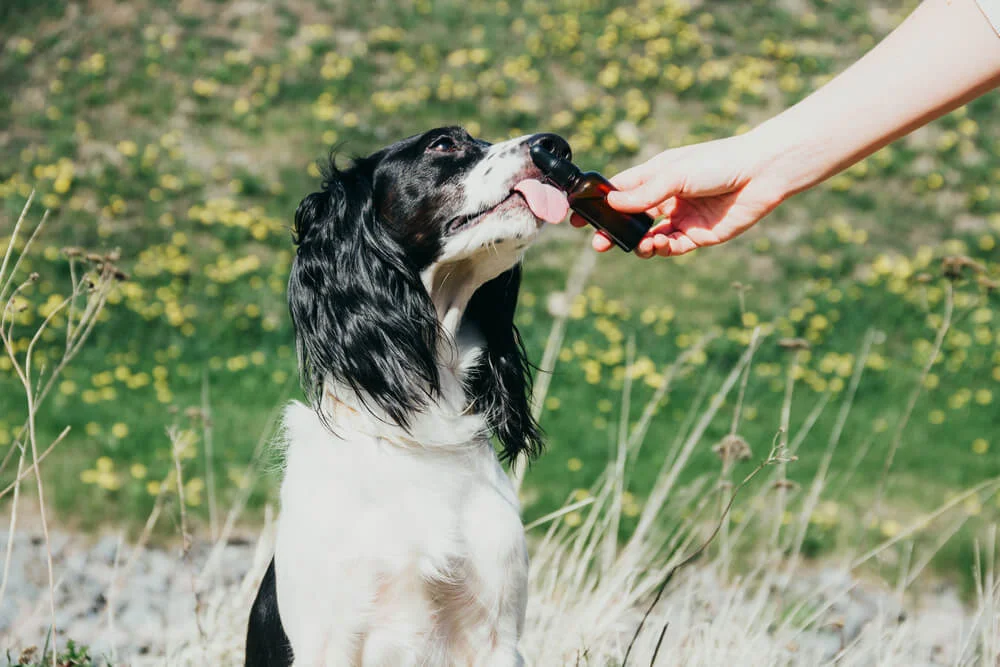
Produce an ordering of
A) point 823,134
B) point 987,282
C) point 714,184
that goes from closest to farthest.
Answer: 1. point 823,134
2. point 714,184
3. point 987,282

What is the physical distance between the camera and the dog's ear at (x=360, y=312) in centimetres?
246

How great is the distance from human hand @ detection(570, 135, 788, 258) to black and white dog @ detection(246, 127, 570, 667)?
19 cm

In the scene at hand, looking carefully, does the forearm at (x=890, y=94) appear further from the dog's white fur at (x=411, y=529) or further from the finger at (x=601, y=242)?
the dog's white fur at (x=411, y=529)

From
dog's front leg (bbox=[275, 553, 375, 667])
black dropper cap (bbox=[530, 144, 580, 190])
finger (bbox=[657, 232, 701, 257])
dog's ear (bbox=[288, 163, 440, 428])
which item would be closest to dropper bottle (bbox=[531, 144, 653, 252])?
black dropper cap (bbox=[530, 144, 580, 190])

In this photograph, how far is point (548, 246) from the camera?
319 inches

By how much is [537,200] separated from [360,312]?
1.65 ft

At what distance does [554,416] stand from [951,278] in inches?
118

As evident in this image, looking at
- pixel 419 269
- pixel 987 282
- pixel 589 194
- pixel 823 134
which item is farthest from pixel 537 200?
pixel 987 282

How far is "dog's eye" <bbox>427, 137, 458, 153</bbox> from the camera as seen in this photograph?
104 inches

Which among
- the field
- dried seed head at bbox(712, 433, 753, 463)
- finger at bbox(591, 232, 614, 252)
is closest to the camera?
finger at bbox(591, 232, 614, 252)

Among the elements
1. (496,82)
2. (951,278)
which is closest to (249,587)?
(951,278)

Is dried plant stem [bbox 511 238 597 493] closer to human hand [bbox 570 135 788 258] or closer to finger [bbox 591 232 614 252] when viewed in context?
finger [bbox 591 232 614 252]

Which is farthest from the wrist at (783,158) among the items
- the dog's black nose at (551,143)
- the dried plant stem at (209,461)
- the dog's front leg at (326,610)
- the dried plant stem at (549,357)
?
the dried plant stem at (209,461)

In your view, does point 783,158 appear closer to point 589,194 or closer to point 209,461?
point 589,194
